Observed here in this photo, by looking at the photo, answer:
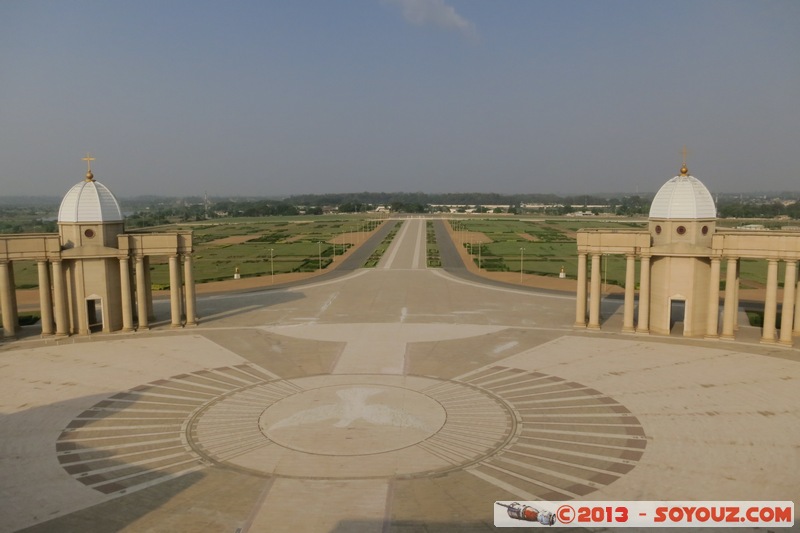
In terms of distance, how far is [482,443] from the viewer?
25.2 metres

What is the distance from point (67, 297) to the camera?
45031mm

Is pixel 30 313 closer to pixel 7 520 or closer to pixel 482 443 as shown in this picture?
pixel 7 520

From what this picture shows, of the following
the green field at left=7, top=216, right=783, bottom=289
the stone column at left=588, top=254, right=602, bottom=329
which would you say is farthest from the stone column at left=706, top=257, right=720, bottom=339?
the green field at left=7, top=216, right=783, bottom=289

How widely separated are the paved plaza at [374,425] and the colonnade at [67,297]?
5.72ft

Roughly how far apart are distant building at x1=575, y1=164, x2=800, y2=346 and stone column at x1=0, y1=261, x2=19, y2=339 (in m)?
42.1

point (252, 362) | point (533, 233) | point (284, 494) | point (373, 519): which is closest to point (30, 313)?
point (252, 362)

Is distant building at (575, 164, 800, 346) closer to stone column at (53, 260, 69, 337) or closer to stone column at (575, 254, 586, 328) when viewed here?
stone column at (575, 254, 586, 328)

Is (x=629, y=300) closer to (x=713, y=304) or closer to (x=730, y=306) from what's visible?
(x=713, y=304)

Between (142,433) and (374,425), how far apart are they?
33.5ft

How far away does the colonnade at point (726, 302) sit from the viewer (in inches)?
1586

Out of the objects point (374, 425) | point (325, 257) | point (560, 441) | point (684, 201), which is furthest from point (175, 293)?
point (325, 257)

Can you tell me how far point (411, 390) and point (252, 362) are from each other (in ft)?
37.1

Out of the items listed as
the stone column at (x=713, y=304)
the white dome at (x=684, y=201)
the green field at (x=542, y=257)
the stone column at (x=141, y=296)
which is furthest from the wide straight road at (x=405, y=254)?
the stone column at (x=713, y=304)

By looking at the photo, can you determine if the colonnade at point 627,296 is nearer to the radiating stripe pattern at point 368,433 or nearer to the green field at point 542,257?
the radiating stripe pattern at point 368,433
